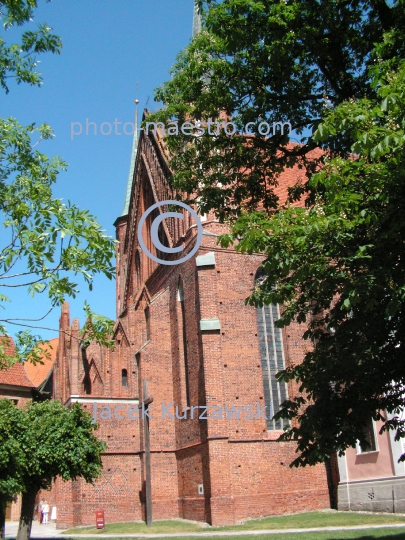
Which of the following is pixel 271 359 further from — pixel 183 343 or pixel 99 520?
pixel 99 520

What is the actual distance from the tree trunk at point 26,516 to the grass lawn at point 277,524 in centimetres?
428

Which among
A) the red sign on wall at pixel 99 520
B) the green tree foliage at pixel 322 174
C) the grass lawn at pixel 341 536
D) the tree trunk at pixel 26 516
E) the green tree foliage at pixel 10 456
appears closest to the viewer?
the green tree foliage at pixel 322 174

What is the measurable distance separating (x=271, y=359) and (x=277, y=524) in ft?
17.9

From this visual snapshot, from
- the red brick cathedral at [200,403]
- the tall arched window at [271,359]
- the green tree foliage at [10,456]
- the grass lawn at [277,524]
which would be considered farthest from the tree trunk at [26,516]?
the tall arched window at [271,359]

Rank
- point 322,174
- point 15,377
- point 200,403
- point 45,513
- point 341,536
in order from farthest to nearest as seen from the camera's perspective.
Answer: point 15,377, point 45,513, point 200,403, point 341,536, point 322,174

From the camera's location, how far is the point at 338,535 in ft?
40.8

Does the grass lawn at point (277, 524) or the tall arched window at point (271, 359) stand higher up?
the tall arched window at point (271, 359)

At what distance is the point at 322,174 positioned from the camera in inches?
279

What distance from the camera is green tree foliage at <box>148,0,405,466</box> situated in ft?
23.5

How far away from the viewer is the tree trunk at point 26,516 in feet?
44.6

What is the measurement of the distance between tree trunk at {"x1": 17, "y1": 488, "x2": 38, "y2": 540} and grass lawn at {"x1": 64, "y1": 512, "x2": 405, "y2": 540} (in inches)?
168

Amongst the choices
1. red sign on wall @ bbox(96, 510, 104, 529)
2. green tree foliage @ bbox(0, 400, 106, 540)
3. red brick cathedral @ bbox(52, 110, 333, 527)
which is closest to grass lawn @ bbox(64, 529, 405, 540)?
red brick cathedral @ bbox(52, 110, 333, 527)

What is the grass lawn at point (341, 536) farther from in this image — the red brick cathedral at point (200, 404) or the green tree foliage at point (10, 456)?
the green tree foliage at point (10, 456)

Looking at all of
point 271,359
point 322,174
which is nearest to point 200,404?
point 271,359
